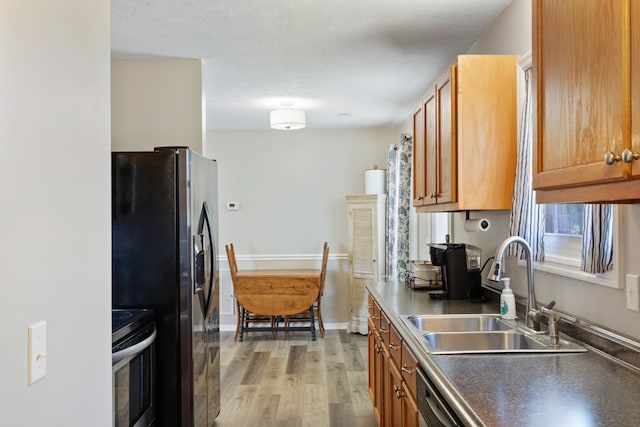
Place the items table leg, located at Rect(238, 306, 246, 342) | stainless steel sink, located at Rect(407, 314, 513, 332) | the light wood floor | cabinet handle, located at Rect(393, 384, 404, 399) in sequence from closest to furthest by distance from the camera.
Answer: cabinet handle, located at Rect(393, 384, 404, 399) → stainless steel sink, located at Rect(407, 314, 513, 332) → the light wood floor → table leg, located at Rect(238, 306, 246, 342)

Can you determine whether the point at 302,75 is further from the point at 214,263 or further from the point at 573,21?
the point at 573,21

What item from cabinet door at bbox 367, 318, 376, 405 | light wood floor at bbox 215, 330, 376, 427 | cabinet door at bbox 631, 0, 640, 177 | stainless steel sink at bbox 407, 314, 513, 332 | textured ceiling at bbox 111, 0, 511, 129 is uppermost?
textured ceiling at bbox 111, 0, 511, 129

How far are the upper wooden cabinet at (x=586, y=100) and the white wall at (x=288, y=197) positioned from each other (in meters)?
4.67

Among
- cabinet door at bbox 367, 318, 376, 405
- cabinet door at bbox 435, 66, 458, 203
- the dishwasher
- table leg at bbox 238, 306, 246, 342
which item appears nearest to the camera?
the dishwasher

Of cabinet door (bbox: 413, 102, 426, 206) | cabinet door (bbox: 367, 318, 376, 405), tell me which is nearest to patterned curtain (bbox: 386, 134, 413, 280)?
cabinet door (bbox: 413, 102, 426, 206)

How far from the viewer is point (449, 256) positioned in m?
2.85

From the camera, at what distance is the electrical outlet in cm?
158

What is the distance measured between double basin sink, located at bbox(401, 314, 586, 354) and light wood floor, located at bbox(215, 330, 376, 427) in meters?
1.29

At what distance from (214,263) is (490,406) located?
2.11m

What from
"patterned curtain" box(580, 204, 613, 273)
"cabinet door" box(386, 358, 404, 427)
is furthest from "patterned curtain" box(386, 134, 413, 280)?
"patterned curtain" box(580, 204, 613, 273)

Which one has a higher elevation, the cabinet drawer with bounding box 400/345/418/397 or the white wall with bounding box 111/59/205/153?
the white wall with bounding box 111/59/205/153

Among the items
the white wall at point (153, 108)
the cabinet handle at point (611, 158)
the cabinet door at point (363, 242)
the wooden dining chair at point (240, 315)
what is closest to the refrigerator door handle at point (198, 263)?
the white wall at point (153, 108)

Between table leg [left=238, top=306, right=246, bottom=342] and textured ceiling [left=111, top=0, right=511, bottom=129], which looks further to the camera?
table leg [left=238, top=306, right=246, bottom=342]
